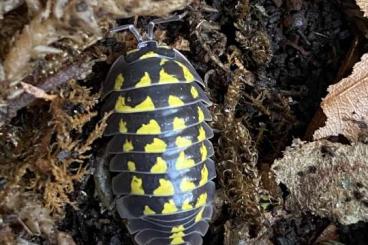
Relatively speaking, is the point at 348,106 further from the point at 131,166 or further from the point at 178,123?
the point at 131,166

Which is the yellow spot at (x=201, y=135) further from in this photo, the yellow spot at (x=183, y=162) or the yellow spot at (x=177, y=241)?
the yellow spot at (x=177, y=241)

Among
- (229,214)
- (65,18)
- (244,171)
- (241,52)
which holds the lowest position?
(229,214)

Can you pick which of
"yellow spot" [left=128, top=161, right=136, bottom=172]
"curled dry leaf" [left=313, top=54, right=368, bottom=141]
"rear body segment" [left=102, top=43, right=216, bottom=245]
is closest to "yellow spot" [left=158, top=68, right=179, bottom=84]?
"rear body segment" [left=102, top=43, right=216, bottom=245]

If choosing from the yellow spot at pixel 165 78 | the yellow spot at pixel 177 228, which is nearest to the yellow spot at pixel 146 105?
the yellow spot at pixel 165 78

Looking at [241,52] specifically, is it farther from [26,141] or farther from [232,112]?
[26,141]

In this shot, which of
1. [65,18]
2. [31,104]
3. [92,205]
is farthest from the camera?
[92,205]

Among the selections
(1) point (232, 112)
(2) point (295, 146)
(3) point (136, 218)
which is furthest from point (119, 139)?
(2) point (295, 146)

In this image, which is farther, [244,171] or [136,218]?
[244,171]
